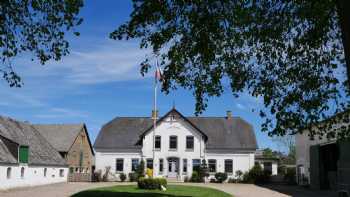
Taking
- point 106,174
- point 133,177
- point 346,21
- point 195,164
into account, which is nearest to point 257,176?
point 195,164

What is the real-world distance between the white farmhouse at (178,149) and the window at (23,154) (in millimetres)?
15474

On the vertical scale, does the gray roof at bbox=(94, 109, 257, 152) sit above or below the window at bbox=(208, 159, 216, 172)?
above

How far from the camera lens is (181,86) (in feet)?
55.3

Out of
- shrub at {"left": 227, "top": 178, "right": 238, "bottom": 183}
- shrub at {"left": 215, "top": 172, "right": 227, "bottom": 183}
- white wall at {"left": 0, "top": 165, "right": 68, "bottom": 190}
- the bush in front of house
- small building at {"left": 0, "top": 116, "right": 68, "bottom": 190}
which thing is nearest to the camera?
the bush in front of house

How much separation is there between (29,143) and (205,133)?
1993cm

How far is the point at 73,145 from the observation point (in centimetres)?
5162

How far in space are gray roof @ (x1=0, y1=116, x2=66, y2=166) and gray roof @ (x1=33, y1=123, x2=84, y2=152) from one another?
3650 mm

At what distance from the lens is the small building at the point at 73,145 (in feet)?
163

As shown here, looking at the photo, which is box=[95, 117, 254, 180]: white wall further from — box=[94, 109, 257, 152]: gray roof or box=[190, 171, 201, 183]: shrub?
box=[190, 171, 201, 183]: shrub

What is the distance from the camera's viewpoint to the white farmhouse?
168ft

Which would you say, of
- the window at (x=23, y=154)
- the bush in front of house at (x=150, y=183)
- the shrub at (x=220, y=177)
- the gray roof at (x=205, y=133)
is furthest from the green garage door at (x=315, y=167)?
the window at (x=23, y=154)

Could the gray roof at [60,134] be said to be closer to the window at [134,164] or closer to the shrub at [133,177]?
the window at [134,164]

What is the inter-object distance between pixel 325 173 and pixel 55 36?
30074 mm

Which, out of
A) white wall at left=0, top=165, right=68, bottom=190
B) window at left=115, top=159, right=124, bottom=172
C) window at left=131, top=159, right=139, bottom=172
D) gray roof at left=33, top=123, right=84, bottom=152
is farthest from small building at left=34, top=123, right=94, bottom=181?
window at left=131, top=159, right=139, bottom=172
